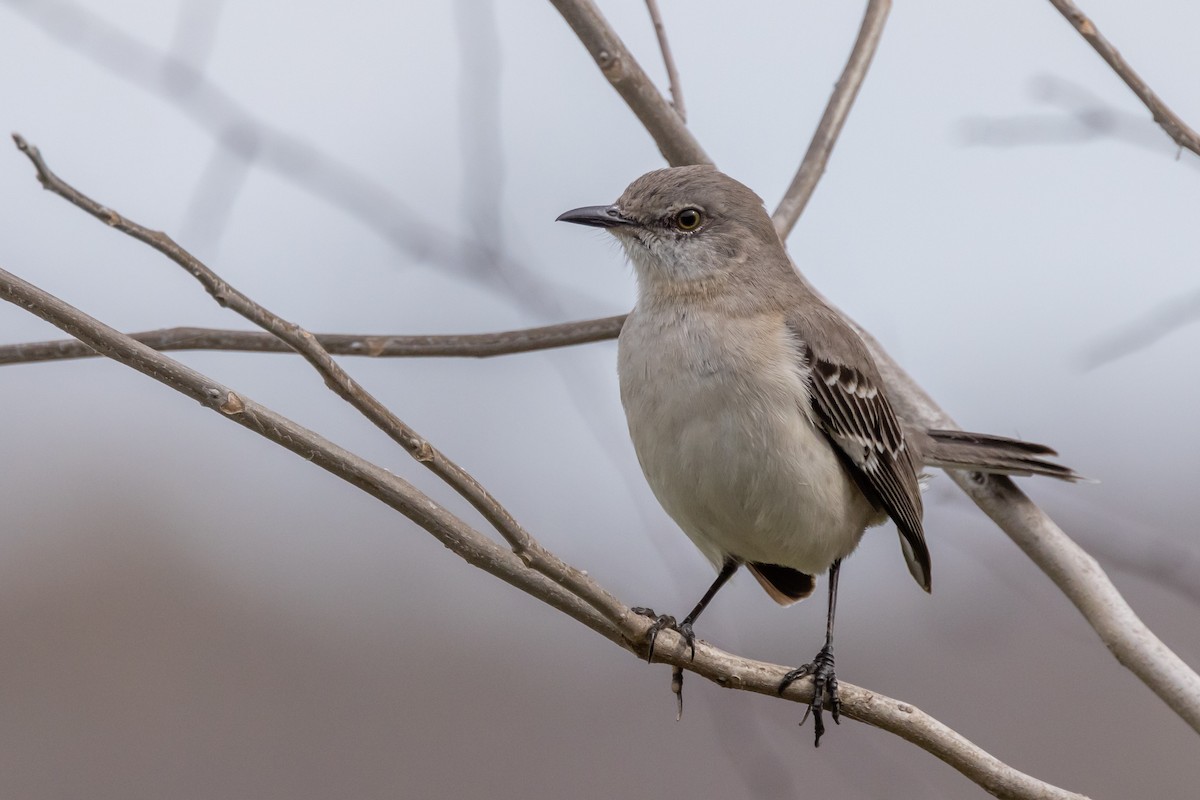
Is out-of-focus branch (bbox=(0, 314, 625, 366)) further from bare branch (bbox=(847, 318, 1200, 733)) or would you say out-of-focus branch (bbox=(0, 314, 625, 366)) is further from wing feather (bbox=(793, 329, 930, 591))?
bare branch (bbox=(847, 318, 1200, 733))

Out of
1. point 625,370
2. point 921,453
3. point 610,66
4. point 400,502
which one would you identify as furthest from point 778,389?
point 400,502

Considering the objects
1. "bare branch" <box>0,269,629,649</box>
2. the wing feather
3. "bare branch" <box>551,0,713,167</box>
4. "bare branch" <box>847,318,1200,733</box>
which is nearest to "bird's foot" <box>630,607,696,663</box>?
"bare branch" <box>0,269,629,649</box>

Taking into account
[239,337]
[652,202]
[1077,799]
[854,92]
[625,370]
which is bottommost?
[1077,799]

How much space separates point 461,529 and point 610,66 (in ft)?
6.63

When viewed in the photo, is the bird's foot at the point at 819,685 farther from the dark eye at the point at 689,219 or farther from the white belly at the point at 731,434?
the dark eye at the point at 689,219

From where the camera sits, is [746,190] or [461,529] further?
[746,190]

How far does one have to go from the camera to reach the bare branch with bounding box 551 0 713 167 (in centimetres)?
369

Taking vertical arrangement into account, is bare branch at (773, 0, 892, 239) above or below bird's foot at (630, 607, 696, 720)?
above

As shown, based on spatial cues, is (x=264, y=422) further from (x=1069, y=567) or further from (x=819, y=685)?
(x=1069, y=567)

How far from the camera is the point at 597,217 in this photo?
4.24 meters

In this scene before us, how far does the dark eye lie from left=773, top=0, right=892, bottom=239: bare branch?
33 cm

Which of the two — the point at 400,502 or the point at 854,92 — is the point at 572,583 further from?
the point at 854,92

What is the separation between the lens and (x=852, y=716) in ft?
10.1

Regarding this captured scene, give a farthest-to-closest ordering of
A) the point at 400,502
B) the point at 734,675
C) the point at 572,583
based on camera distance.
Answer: the point at 734,675
the point at 572,583
the point at 400,502
